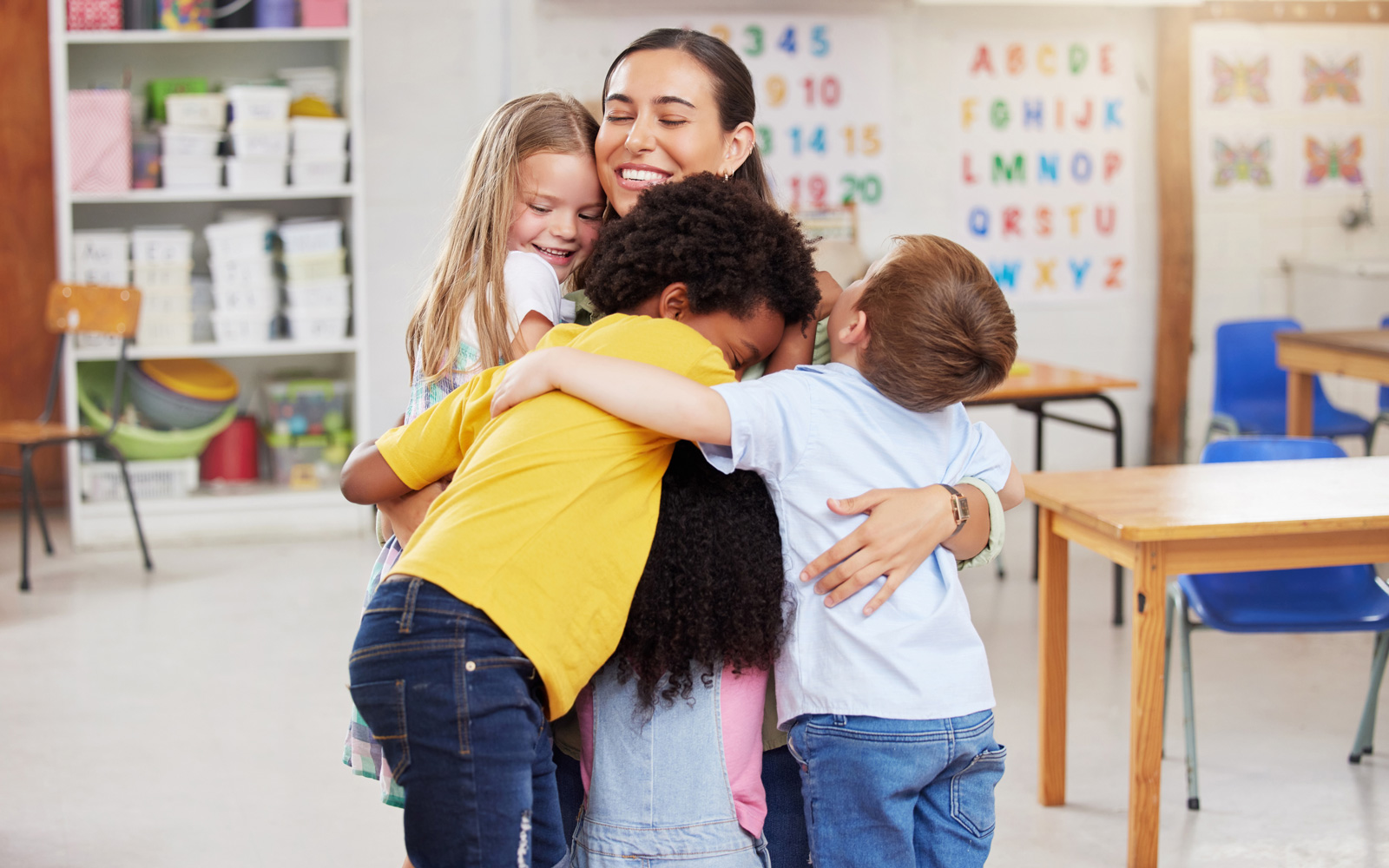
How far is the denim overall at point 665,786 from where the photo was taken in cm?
138

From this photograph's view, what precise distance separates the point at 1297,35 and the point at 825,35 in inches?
89.9

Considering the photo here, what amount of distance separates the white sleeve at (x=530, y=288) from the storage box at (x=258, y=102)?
350 centimetres

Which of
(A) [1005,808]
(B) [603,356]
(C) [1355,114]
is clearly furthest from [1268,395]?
(B) [603,356]

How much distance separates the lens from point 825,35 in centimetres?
552

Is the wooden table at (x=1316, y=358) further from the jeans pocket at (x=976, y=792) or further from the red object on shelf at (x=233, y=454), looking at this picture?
the red object on shelf at (x=233, y=454)

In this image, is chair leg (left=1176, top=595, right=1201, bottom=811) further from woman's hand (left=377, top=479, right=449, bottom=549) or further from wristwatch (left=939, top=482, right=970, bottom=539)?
woman's hand (left=377, top=479, right=449, bottom=549)

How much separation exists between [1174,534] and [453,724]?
144cm

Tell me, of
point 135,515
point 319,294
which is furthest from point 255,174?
point 135,515

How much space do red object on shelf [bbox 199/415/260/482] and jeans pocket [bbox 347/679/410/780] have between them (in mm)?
4160

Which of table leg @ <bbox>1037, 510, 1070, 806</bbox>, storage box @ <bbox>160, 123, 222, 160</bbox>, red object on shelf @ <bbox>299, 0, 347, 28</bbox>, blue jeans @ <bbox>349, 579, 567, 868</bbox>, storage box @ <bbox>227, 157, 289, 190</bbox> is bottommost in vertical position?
table leg @ <bbox>1037, 510, 1070, 806</bbox>

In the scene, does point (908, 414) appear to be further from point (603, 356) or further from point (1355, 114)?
point (1355, 114)

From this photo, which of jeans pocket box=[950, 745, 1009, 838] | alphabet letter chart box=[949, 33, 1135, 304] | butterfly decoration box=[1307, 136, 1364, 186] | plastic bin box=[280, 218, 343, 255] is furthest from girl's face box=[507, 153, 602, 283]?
butterfly decoration box=[1307, 136, 1364, 186]

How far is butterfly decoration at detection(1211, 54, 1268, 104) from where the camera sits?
5867 mm

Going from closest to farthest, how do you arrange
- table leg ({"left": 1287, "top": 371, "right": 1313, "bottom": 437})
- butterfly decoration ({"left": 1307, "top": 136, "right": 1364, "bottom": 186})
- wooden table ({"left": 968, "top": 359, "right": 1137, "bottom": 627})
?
1. wooden table ({"left": 968, "top": 359, "right": 1137, "bottom": 627})
2. table leg ({"left": 1287, "top": 371, "right": 1313, "bottom": 437})
3. butterfly decoration ({"left": 1307, "top": 136, "right": 1364, "bottom": 186})
